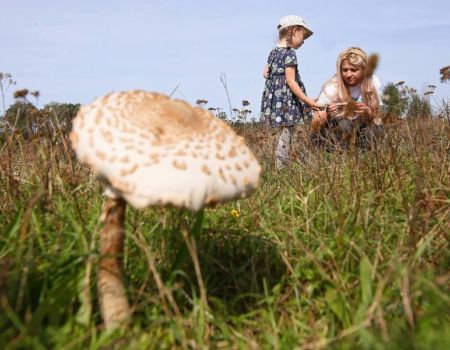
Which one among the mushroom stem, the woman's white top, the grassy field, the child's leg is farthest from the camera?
the woman's white top

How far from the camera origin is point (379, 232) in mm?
2869

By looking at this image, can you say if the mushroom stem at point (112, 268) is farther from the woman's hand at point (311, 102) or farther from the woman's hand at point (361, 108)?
the woman's hand at point (311, 102)

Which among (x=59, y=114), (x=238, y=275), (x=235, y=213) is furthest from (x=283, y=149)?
(x=238, y=275)

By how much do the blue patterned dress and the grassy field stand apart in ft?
10.6

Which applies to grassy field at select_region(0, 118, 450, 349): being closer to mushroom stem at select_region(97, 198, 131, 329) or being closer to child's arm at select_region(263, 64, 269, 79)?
mushroom stem at select_region(97, 198, 131, 329)

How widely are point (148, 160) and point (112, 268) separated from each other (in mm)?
626

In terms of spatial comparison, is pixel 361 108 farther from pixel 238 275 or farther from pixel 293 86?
pixel 293 86

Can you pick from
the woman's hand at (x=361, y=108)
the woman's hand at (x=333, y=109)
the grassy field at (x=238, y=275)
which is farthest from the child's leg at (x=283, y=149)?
the grassy field at (x=238, y=275)

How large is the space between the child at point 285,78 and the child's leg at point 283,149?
191 millimetres

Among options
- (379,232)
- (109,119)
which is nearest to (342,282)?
(379,232)

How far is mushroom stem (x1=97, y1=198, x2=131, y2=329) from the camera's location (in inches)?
82.9

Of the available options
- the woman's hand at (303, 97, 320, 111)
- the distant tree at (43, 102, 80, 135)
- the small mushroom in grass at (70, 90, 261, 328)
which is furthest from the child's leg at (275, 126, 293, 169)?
the small mushroom in grass at (70, 90, 261, 328)

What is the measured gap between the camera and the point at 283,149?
19.2 feet

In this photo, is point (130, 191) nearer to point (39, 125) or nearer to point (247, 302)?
point (247, 302)
